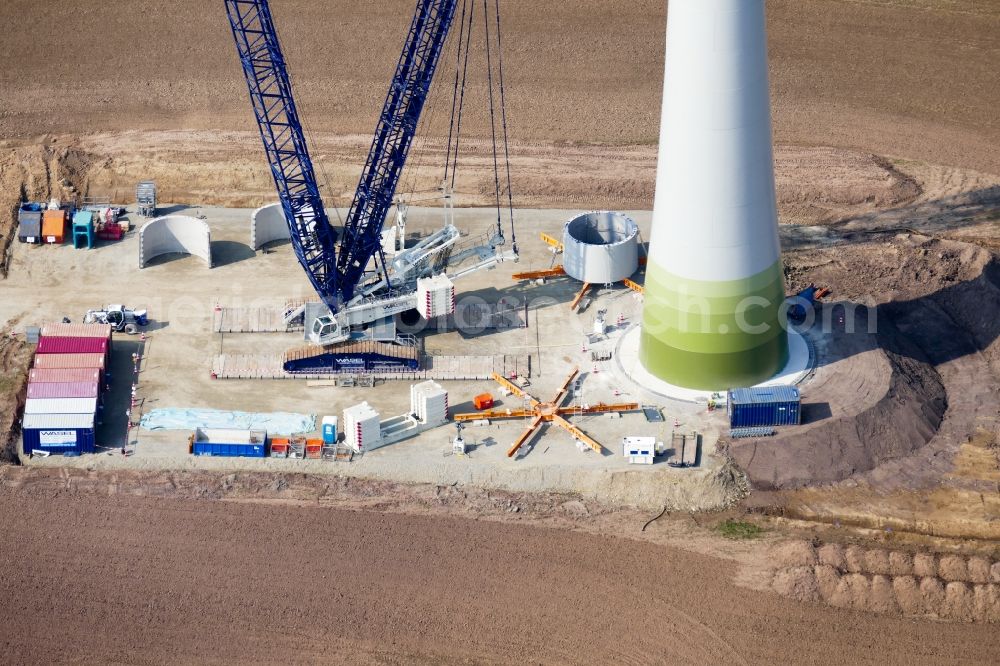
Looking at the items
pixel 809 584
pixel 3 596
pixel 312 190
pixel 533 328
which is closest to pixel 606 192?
pixel 533 328

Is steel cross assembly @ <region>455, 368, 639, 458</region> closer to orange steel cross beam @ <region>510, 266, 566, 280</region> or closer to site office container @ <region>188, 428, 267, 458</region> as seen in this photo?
site office container @ <region>188, 428, 267, 458</region>

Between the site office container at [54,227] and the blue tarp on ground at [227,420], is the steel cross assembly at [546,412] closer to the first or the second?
the blue tarp on ground at [227,420]

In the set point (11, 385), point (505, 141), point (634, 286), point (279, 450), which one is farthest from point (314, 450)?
point (505, 141)

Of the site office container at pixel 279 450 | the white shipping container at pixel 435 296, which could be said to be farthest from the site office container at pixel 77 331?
the white shipping container at pixel 435 296

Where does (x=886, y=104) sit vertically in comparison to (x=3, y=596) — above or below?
above

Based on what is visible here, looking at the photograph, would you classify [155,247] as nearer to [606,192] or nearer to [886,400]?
[606,192]

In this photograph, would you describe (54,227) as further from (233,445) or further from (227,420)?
(233,445)

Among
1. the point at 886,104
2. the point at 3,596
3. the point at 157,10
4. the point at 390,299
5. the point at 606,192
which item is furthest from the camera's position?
the point at 157,10
